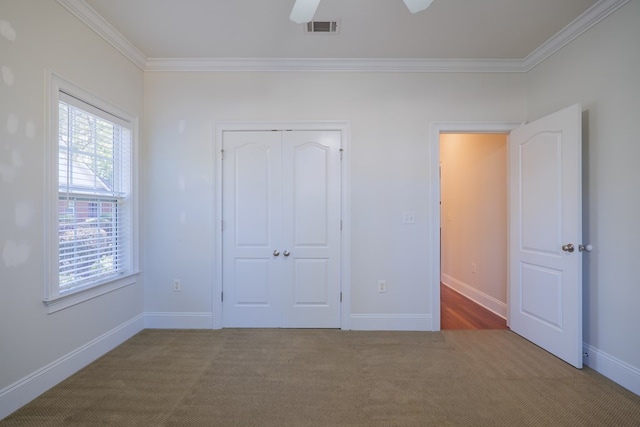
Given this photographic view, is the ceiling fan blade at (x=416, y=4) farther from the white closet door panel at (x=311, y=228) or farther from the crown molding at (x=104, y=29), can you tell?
the crown molding at (x=104, y=29)

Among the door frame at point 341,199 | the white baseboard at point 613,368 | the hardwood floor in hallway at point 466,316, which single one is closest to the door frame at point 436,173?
the hardwood floor in hallway at point 466,316

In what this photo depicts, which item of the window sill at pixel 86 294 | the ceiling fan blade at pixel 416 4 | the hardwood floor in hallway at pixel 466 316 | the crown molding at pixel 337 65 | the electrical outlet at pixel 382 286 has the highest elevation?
the crown molding at pixel 337 65

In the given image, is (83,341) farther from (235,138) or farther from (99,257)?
(235,138)

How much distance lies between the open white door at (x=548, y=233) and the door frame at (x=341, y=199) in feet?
5.46

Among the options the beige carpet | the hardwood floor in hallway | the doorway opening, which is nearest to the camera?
the beige carpet

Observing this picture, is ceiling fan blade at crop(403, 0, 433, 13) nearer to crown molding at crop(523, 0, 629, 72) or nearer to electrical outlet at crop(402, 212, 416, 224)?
crown molding at crop(523, 0, 629, 72)

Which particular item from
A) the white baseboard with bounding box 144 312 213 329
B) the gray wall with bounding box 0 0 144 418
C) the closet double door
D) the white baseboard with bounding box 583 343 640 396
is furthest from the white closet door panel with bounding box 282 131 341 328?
the white baseboard with bounding box 583 343 640 396

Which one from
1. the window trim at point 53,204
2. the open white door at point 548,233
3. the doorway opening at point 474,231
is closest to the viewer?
the window trim at point 53,204

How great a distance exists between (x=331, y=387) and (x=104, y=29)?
133 inches

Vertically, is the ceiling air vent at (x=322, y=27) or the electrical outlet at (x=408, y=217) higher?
the ceiling air vent at (x=322, y=27)

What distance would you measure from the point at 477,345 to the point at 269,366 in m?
1.90

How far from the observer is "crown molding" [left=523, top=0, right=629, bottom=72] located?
2.13 meters

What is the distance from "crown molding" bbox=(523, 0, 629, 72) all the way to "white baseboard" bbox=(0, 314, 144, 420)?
15.6 feet

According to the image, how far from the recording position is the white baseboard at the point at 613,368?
1.98m
